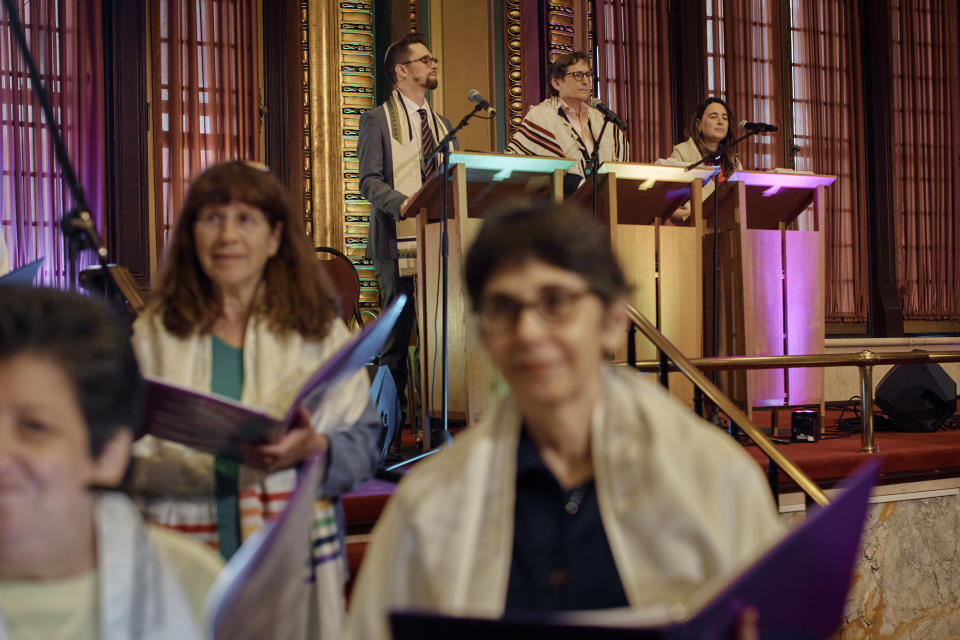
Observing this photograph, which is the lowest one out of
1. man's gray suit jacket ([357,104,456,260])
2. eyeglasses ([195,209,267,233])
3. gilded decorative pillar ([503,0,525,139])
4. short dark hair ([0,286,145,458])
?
short dark hair ([0,286,145,458])

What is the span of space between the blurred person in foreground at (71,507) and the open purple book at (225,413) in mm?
274

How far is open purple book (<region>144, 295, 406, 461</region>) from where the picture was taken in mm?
1323

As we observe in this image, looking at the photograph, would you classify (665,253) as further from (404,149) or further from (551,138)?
(404,149)

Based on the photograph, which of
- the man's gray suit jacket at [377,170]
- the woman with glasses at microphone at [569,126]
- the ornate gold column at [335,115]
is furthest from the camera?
the ornate gold column at [335,115]

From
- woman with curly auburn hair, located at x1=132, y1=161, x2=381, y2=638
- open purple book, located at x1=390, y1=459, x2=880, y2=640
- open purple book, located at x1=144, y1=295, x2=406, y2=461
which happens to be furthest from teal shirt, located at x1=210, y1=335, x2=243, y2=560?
open purple book, located at x1=390, y1=459, x2=880, y2=640

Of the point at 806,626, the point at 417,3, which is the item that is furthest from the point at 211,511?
the point at 417,3

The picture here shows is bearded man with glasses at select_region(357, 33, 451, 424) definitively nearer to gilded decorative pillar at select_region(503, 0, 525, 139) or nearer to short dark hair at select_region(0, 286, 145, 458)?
gilded decorative pillar at select_region(503, 0, 525, 139)

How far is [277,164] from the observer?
731 centimetres

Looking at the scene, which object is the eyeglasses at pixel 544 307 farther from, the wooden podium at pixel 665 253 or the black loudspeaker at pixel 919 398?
the black loudspeaker at pixel 919 398

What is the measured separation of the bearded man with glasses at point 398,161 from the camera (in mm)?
4762

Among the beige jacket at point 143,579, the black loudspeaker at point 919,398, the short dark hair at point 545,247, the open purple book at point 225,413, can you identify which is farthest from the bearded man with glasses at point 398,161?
the beige jacket at point 143,579

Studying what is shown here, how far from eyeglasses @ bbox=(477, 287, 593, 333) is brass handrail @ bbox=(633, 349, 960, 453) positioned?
94.7 inches

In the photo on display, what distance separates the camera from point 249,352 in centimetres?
177

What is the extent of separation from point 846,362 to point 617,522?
3114mm
